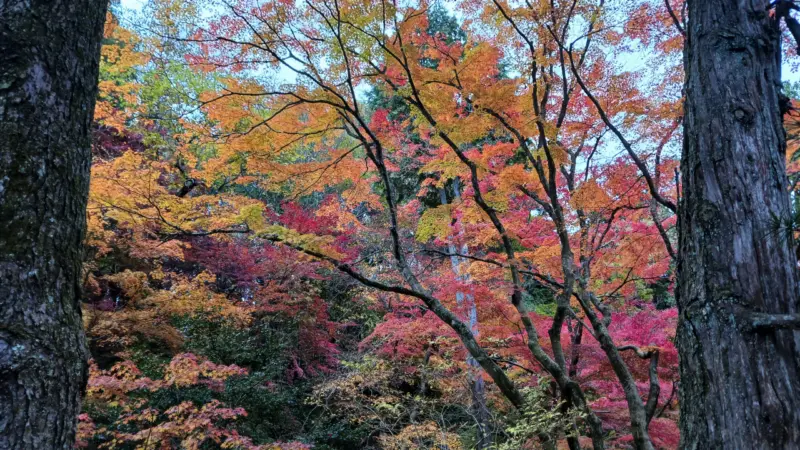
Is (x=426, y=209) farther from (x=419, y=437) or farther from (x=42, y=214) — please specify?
(x=42, y=214)

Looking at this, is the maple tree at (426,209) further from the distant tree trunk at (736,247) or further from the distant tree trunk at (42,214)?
the distant tree trunk at (42,214)

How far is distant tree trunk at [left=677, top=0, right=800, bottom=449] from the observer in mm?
1217

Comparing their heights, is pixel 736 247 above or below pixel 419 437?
above

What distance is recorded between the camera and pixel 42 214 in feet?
4.09

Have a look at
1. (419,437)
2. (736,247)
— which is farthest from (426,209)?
(736,247)

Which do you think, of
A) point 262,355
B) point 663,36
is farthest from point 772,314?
point 262,355

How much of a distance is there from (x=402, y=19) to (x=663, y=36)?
2.80 metres

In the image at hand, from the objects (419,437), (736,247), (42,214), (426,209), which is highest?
(426,209)

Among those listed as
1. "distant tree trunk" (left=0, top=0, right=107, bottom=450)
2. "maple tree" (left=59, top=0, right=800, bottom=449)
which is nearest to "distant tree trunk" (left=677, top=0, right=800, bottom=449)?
"maple tree" (left=59, top=0, right=800, bottom=449)

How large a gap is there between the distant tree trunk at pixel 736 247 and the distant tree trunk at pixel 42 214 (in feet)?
6.13

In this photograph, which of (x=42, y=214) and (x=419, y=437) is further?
(x=419, y=437)

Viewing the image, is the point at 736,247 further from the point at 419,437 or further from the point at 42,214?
the point at 419,437

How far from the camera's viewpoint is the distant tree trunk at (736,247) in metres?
1.22

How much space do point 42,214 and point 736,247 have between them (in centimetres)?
206
